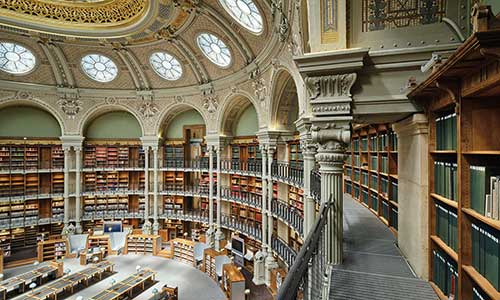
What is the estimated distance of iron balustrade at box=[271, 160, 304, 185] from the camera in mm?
8039

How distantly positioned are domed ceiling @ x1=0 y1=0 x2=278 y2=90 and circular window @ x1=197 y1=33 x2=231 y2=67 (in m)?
0.04

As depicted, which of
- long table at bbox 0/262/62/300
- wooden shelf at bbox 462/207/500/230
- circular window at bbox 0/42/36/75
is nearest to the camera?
wooden shelf at bbox 462/207/500/230

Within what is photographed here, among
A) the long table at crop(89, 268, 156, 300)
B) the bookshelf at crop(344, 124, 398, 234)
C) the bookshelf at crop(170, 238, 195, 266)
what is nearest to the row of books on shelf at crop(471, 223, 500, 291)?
the bookshelf at crop(344, 124, 398, 234)

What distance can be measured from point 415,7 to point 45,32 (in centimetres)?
1331

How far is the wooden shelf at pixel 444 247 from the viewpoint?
2.28 metres

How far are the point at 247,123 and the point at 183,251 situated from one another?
6.99m

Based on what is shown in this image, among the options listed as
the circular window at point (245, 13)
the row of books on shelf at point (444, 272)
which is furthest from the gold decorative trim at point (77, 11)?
the row of books on shelf at point (444, 272)

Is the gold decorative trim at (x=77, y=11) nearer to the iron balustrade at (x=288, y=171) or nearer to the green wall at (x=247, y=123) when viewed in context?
the green wall at (x=247, y=123)

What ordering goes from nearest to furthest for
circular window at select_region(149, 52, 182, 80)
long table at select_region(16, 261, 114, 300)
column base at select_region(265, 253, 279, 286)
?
long table at select_region(16, 261, 114, 300), column base at select_region(265, 253, 279, 286), circular window at select_region(149, 52, 182, 80)

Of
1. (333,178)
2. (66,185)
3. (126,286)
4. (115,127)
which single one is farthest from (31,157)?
(333,178)

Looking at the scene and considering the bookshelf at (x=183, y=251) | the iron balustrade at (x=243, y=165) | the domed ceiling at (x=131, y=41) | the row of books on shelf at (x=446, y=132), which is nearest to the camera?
the row of books on shelf at (x=446, y=132)

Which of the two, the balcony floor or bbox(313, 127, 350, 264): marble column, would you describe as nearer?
the balcony floor

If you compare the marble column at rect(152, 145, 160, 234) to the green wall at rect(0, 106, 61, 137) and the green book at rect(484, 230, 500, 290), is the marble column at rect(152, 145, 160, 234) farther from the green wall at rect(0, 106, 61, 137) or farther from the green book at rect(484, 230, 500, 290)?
the green book at rect(484, 230, 500, 290)

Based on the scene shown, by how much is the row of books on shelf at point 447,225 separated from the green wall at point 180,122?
13115 mm
